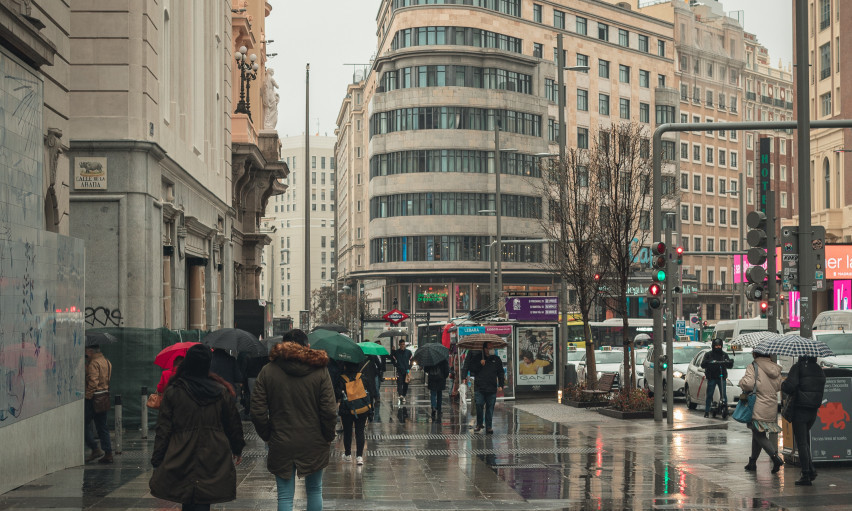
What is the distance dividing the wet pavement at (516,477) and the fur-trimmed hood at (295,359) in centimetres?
285

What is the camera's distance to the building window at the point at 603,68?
92113 mm

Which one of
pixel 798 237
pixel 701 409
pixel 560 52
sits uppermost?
pixel 560 52

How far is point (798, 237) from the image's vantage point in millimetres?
15336

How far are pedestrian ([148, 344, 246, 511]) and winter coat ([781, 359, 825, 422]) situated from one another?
25.6ft

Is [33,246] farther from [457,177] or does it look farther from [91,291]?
[457,177]

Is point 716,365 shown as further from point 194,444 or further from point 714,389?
point 194,444

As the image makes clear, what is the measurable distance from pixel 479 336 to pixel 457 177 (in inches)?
2246

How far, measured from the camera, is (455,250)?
261 feet

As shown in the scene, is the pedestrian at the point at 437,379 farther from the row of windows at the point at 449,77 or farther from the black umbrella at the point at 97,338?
the row of windows at the point at 449,77

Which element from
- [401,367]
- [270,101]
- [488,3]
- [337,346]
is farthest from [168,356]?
[488,3]

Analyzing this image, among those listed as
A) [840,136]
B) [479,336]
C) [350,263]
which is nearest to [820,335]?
[479,336]

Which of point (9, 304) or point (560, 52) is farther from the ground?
point (560, 52)

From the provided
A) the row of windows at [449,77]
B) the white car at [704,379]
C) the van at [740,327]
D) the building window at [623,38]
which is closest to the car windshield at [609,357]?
the van at [740,327]

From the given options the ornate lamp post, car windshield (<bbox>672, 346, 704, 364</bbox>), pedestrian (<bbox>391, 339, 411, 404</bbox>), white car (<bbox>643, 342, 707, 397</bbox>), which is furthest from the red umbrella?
the ornate lamp post
